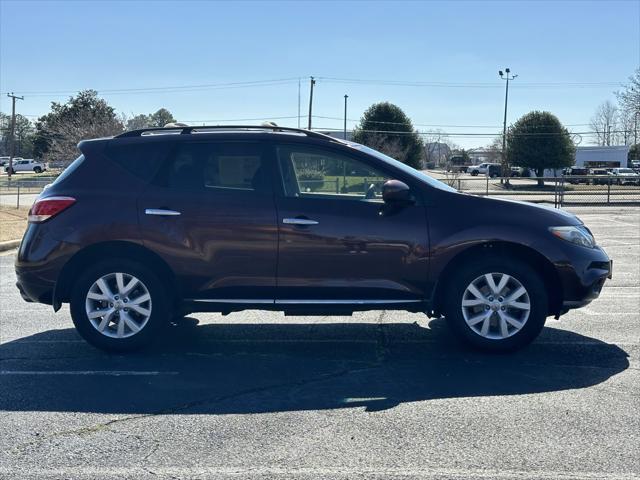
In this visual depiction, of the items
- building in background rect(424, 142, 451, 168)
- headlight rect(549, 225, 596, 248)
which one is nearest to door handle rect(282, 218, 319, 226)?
headlight rect(549, 225, 596, 248)

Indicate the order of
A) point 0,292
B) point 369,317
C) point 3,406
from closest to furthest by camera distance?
point 3,406, point 369,317, point 0,292

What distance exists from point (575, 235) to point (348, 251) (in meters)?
1.94

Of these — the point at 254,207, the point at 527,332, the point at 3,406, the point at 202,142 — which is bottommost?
the point at 3,406

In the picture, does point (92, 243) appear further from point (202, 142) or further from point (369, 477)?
point (369, 477)

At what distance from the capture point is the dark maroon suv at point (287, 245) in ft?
19.1

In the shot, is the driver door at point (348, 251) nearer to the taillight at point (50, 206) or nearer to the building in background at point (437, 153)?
the taillight at point (50, 206)

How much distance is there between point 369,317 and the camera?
24.7 feet

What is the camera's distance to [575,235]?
5918mm

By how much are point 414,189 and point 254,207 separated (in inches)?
53.6

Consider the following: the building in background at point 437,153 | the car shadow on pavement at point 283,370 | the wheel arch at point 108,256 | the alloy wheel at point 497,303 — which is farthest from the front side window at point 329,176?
the building in background at point 437,153

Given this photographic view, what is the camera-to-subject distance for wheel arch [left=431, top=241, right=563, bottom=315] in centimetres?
586

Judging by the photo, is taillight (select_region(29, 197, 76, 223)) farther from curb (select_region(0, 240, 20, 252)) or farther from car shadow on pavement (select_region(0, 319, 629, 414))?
curb (select_region(0, 240, 20, 252))

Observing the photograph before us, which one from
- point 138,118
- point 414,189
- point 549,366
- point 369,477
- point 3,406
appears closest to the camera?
point 369,477

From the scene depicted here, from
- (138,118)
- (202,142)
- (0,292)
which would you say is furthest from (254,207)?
(138,118)
